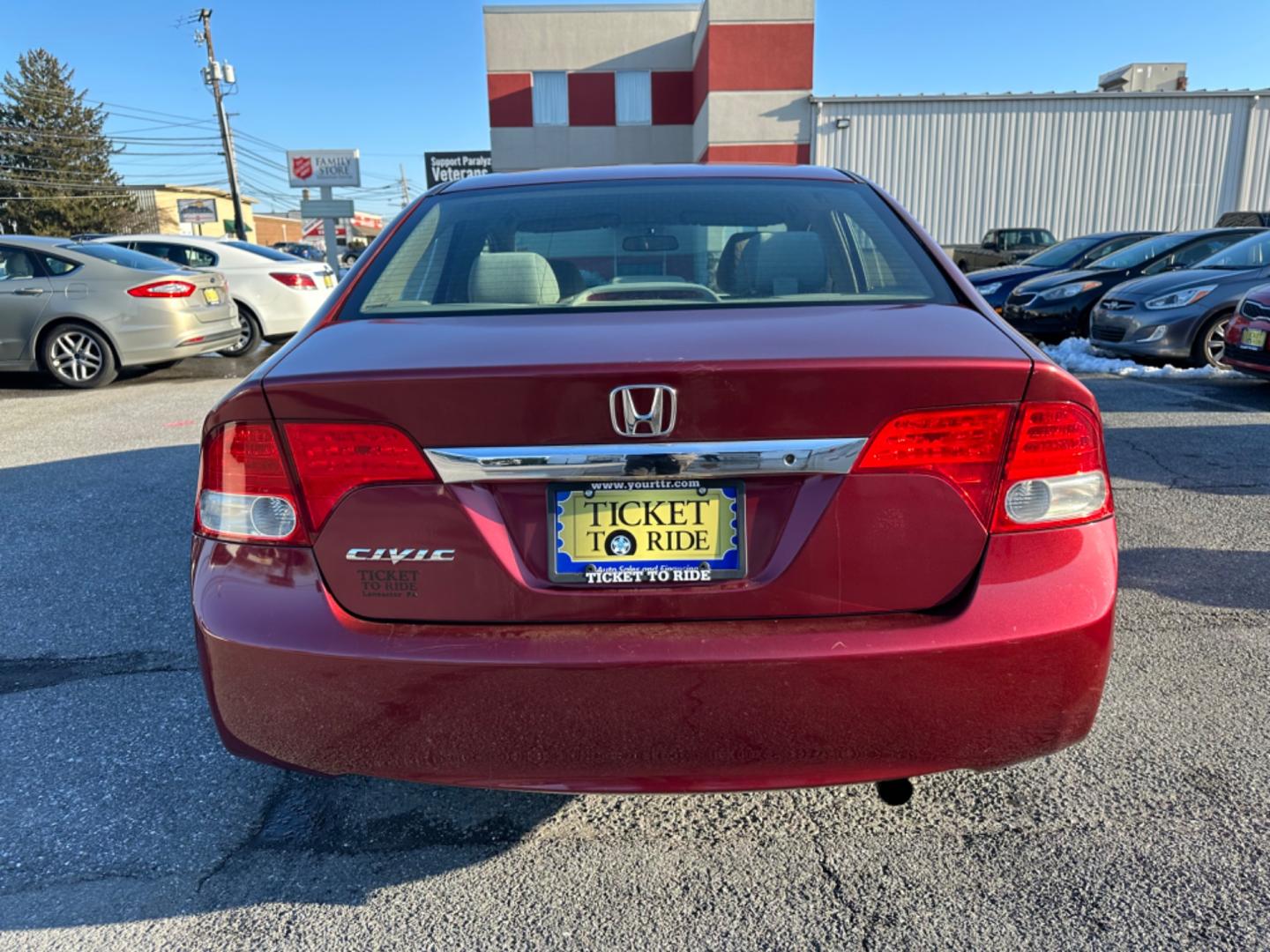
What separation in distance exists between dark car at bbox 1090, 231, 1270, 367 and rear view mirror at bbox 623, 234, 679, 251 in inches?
315

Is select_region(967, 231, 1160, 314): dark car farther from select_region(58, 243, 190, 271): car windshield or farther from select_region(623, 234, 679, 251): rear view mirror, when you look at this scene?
select_region(623, 234, 679, 251): rear view mirror

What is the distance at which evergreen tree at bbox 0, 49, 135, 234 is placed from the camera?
179ft

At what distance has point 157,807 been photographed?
234cm

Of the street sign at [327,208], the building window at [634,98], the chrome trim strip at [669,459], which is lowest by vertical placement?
the chrome trim strip at [669,459]

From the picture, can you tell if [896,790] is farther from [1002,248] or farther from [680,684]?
[1002,248]

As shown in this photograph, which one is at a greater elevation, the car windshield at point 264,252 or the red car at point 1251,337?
the car windshield at point 264,252

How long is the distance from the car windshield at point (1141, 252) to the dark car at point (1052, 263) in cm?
112

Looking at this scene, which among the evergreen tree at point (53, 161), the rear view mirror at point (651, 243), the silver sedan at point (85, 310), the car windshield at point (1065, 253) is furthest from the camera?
the evergreen tree at point (53, 161)

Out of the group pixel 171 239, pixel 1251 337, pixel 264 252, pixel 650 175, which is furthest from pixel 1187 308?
pixel 171 239

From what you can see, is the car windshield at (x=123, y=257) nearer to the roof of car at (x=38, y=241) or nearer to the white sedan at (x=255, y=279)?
the roof of car at (x=38, y=241)

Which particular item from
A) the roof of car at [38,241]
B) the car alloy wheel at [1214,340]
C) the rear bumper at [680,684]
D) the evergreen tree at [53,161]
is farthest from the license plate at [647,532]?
the evergreen tree at [53,161]

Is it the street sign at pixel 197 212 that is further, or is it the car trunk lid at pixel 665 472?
the street sign at pixel 197 212

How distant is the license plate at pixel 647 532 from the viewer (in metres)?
1.68

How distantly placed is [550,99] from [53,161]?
42.9 meters
